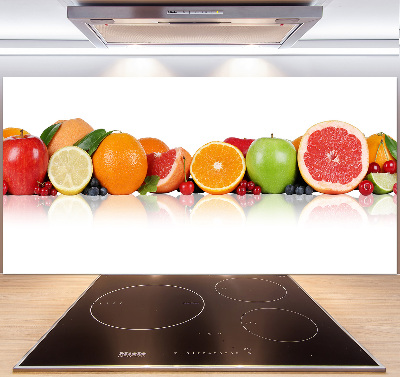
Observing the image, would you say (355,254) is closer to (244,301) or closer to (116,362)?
(244,301)

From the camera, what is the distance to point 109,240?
103 centimetres

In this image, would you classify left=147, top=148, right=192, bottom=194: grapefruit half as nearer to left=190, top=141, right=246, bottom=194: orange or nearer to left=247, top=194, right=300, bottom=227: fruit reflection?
left=190, top=141, right=246, bottom=194: orange

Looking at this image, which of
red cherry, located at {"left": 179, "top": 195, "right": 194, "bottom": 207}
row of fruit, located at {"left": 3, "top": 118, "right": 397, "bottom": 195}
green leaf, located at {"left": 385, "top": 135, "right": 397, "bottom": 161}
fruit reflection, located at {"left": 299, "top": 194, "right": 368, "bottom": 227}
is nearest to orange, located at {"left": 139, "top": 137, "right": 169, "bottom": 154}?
row of fruit, located at {"left": 3, "top": 118, "right": 397, "bottom": 195}

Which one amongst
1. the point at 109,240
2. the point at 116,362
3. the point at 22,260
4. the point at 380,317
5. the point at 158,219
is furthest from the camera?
the point at 158,219

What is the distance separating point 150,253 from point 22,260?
26 centimetres

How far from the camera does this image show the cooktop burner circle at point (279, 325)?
536 mm

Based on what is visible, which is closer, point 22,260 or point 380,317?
point 380,317

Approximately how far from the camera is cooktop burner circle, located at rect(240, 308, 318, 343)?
536mm

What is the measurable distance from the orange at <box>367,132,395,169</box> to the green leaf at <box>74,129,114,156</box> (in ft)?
3.86

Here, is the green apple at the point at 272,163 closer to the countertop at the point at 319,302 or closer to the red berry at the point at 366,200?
the red berry at the point at 366,200

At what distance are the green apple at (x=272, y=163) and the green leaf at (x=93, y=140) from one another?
73 centimetres

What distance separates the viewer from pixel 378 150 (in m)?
2.05

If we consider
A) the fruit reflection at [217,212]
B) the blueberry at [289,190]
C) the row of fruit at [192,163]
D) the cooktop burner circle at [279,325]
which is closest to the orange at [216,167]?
the row of fruit at [192,163]

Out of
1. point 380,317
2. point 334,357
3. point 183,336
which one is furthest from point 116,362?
point 380,317
